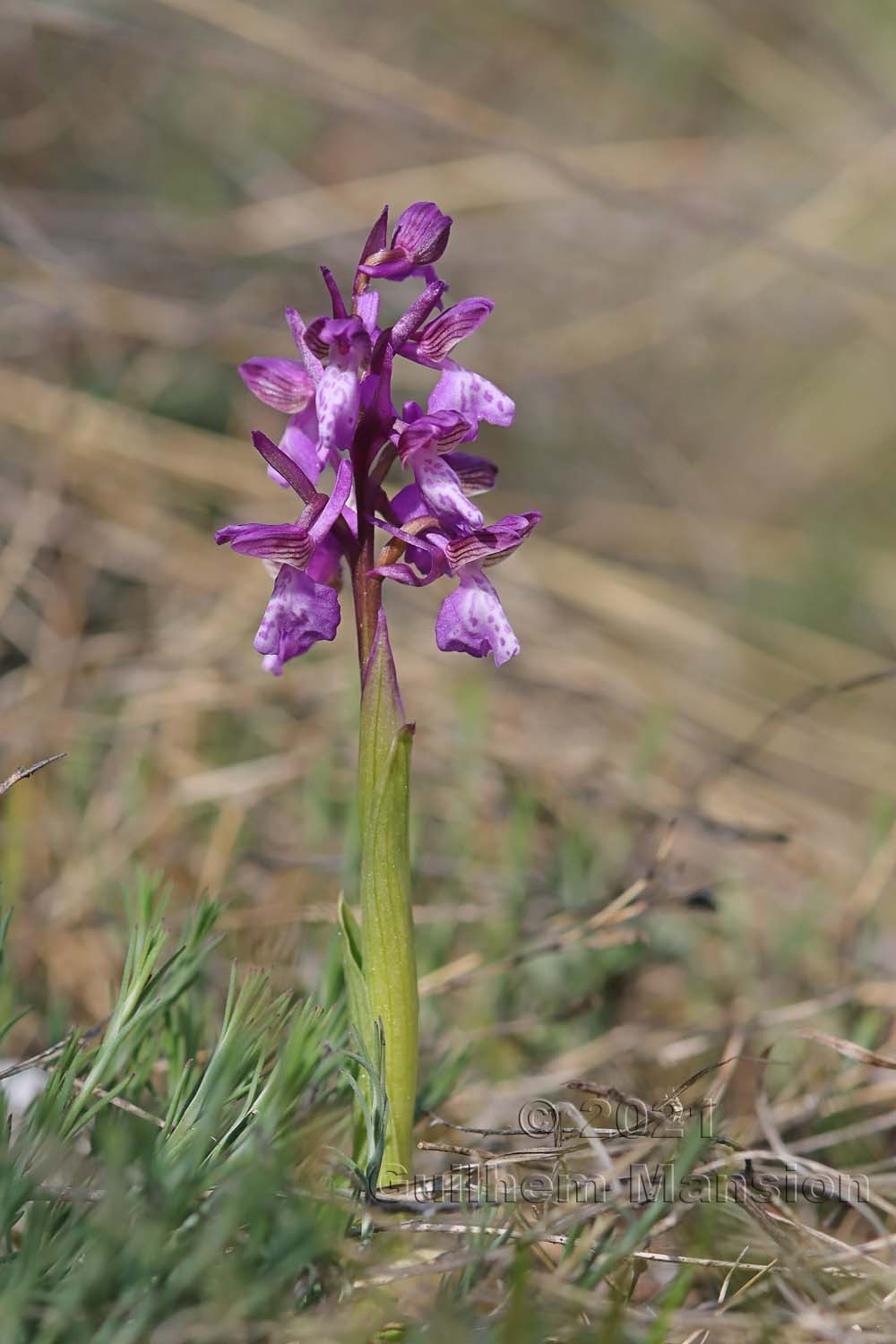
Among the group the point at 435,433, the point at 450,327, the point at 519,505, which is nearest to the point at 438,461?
the point at 435,433

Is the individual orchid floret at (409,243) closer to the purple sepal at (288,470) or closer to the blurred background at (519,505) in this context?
the purple sepal at (288,470)

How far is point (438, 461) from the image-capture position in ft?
4.49

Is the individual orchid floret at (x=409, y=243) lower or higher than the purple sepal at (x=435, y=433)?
higher

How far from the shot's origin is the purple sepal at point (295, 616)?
4.43ft

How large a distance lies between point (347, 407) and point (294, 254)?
3.15 metres

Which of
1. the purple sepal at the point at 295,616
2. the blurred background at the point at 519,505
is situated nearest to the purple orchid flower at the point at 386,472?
the purple sepal at the point at 295,616

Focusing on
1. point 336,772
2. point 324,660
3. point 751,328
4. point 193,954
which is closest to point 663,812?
point 336,772

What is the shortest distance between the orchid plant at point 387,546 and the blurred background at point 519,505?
520 mm

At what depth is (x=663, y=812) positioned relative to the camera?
253 centimetres

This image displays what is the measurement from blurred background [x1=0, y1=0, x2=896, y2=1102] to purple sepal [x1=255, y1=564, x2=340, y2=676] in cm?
65

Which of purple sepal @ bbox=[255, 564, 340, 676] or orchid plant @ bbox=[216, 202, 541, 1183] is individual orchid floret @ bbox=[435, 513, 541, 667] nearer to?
orchid plant @ bbox=[216, 202, 541, 1183]

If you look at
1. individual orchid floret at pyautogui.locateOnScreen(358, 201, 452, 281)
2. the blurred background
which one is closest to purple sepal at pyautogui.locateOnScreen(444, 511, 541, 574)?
individual orchid floret at pyautogui.locateOnScreen(358, 201, 452, 281)

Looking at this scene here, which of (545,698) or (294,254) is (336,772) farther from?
(294,254)

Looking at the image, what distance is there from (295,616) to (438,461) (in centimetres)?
25
